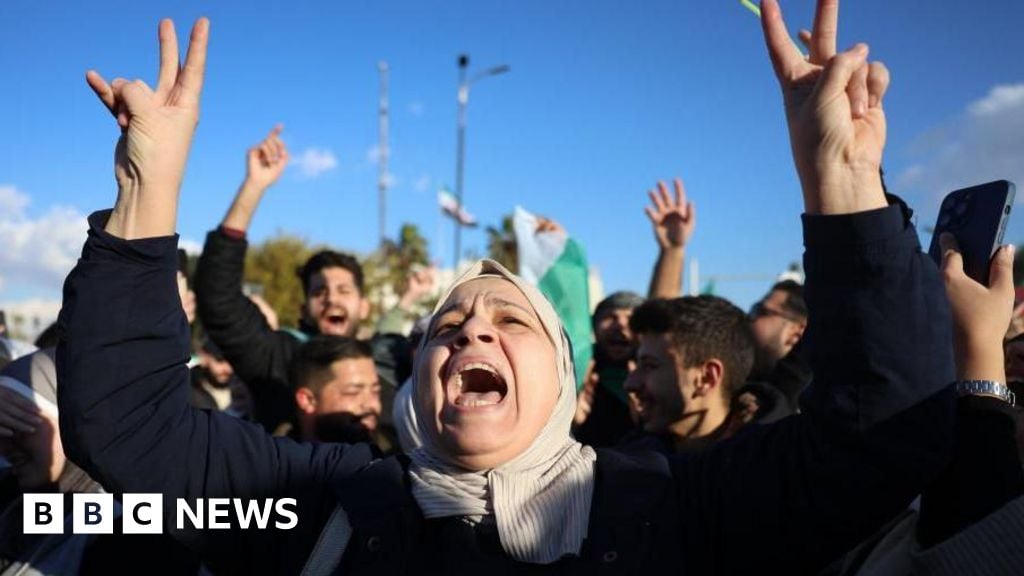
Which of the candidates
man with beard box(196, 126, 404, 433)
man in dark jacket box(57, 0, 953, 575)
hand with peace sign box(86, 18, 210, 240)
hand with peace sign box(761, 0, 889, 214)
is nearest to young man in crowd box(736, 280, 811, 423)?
man with beard box(196, 126, 404, 433)

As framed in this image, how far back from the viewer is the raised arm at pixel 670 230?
5.58 meters

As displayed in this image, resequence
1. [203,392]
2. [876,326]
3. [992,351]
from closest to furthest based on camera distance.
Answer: [876,326], [992,351], [203,392]

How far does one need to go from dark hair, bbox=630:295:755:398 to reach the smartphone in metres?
1.80

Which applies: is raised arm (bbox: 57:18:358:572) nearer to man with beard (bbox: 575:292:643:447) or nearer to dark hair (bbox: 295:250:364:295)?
man with beard (bbox: 575:292:643:447)

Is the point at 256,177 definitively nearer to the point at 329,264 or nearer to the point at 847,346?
the point at 329,264

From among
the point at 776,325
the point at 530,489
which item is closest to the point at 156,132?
the point at 530,489

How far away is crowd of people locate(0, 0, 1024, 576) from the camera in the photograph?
159 cm

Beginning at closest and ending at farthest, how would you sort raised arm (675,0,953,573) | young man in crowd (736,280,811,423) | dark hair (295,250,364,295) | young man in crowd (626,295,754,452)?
raised arm (675,0,953,573), young man in crowd (626,295,754,452), young man in crowd (736,280,811,423), dark hair (295,250,364,295)

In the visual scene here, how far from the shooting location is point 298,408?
430cm

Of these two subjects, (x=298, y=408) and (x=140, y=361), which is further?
(x=298, y=408)

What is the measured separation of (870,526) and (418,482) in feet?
3.22

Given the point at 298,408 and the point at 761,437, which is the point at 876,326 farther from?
the point at 298,408

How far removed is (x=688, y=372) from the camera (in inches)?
149

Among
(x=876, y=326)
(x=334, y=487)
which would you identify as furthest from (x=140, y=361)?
(x=876, y=326)
